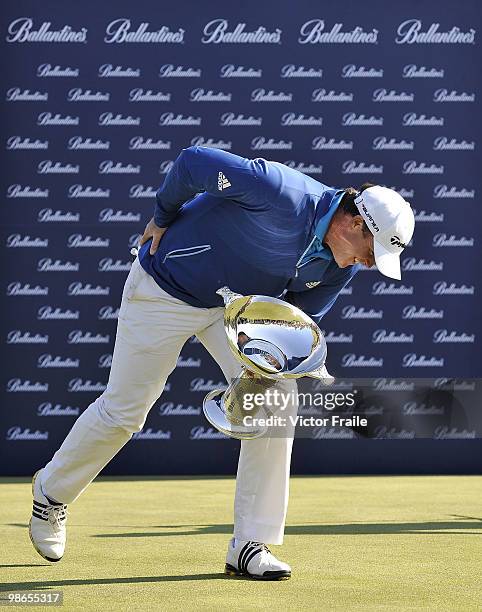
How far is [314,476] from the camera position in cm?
883

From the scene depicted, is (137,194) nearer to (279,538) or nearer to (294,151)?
(294,151)

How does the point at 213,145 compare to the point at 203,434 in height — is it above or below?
above

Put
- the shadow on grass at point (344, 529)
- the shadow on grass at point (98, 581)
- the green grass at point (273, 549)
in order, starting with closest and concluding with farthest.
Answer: the green grass at point (273, 549) < the shadow on grass at point (98, 581) < the shadow on grass at point (344, 529)

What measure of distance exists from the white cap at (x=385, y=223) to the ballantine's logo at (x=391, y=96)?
5512 mm

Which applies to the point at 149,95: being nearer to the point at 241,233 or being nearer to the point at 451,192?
the point at 451,192

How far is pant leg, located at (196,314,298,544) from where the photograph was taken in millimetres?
3848

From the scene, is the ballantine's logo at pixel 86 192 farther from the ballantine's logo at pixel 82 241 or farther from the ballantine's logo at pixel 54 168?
the ballantine's logo at pixel 82 241

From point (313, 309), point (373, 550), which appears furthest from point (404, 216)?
point (373, 550)

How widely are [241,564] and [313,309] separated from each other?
2.89 ft

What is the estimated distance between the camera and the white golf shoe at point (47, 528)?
396 cm

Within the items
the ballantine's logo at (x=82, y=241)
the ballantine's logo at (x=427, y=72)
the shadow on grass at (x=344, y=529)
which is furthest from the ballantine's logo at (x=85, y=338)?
the shadow on grass at (x=344, y=529)

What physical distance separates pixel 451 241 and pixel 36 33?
344cm

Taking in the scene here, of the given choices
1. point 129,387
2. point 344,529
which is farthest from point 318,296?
point 344,529

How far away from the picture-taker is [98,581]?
3727mm
